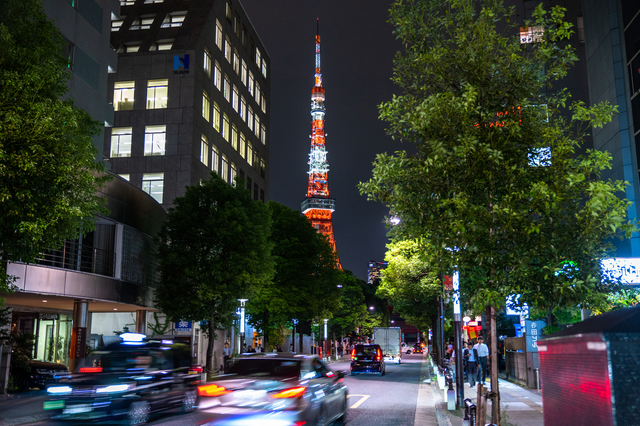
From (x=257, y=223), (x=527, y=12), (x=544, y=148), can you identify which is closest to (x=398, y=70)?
(x=544, y=148)

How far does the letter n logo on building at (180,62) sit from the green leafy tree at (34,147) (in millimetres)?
30717

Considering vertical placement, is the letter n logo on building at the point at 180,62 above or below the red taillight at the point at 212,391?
above

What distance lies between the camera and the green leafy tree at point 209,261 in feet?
97.2

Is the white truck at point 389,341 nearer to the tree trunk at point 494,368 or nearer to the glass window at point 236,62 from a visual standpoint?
the glass window at point 236,62

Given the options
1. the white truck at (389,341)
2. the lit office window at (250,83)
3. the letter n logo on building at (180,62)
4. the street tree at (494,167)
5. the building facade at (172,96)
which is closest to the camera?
the street tree at (494,167)

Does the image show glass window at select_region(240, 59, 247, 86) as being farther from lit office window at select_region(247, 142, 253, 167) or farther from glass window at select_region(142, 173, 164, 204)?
glass window at select_region(142, 173, 164, 204)

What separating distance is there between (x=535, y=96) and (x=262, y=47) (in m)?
58.8

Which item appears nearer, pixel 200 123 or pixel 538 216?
pixel 538 216

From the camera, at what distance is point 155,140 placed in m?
44.1

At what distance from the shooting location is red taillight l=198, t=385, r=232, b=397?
9.40 metres

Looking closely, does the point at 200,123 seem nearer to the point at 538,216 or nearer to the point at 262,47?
the point at 262,47

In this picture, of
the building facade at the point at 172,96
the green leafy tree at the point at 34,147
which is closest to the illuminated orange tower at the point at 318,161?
the building facade at the point at 172,96

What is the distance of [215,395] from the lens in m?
9.41

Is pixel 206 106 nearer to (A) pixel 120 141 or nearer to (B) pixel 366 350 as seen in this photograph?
(A) pixel 120 141
